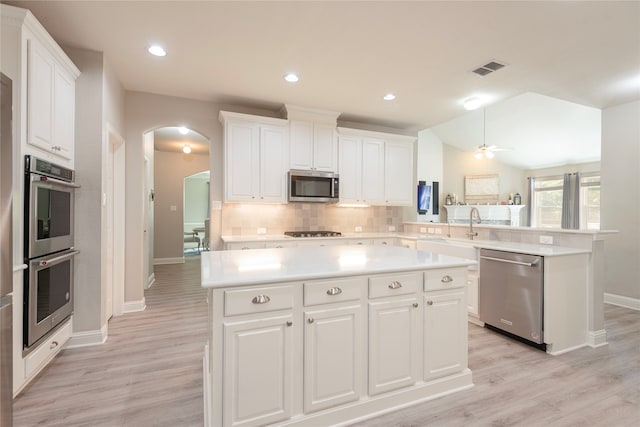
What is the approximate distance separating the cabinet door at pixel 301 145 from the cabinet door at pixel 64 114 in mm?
2356

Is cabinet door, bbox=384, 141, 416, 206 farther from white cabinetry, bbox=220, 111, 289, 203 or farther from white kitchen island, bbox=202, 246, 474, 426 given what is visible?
white kitchen island, bbox=202, 246, 474, 426

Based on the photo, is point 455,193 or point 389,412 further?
point 455,193

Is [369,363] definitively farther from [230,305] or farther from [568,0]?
[568,0]

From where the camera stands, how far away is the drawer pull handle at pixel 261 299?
1488mm

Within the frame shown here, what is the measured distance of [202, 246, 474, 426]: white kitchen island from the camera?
146cm

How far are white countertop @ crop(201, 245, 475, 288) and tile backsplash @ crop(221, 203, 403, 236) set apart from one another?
1920 mm

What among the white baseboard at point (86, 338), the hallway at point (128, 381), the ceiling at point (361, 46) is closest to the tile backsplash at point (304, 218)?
the hallway at point (128, 381)

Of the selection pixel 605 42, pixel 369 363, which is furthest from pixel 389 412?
pixel 605 42

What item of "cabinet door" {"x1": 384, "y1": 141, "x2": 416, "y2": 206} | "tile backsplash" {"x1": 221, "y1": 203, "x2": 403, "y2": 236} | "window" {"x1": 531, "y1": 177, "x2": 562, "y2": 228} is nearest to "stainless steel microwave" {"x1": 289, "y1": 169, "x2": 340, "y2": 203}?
"tile backsplash" {"x1": 221, "y1": 203, "x2": 403, "y2": 236}

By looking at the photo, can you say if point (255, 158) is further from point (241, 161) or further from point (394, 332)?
point (394, 332)

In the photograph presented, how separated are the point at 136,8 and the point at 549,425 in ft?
12.6

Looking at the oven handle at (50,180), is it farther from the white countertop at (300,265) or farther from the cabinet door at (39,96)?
the white countertop at (300,265)

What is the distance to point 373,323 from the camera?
176 centimetres

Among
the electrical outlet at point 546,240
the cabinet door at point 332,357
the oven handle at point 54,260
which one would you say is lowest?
the cabinet door at point 332,357
